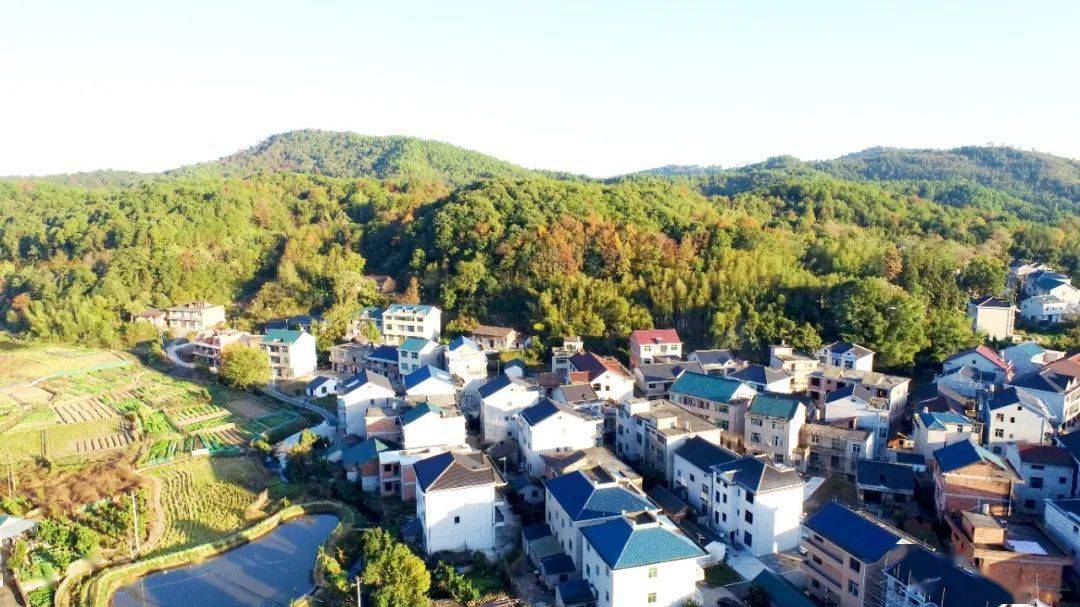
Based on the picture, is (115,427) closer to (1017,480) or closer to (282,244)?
(282,244)

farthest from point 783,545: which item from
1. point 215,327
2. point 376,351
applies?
point 215,327

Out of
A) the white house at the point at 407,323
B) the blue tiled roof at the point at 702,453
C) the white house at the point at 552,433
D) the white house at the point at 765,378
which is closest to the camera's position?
the blue tiled roof at the point at 702,453

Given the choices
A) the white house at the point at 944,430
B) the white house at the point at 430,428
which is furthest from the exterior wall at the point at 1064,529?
the white house at the point at 430,428

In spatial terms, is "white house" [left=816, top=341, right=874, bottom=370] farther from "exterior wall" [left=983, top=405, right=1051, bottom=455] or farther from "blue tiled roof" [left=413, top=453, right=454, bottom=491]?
"blue tiled roof" [left=413, top=453, right=454, bottom=491]

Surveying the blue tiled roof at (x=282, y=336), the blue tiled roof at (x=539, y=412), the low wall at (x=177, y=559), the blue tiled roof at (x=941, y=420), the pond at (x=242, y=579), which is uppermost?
the blue tiled roof at (x=282, y=336)

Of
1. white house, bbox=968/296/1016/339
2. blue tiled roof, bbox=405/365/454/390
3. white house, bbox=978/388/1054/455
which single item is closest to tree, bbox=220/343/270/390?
blue tiled roof, bbox=405/365/454/390

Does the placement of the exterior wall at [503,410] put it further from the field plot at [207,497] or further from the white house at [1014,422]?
the white house at [1014,422]
